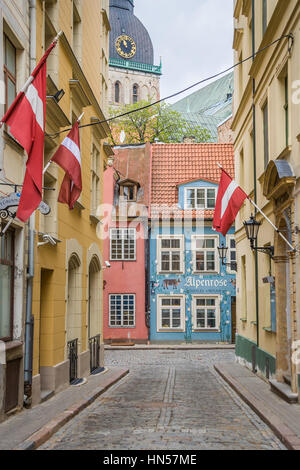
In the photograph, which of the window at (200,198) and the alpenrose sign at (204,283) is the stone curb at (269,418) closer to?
the alpenrose sign at (204,283)

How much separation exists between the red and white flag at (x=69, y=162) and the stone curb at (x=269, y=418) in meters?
5.22

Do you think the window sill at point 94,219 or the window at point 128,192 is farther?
the window at point 128,192

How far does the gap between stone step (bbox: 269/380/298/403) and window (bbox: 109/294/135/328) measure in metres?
19.2

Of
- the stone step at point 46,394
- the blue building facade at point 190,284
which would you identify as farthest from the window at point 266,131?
the blue building facade at point 190,284

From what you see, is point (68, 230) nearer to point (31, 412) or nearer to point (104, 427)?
point (31, 412)

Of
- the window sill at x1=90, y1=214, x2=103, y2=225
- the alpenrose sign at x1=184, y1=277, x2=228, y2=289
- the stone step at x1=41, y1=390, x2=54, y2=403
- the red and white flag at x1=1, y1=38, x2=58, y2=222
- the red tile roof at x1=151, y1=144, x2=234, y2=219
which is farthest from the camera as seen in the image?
the red tile roof at x1=151, y1=144, x2=234, y2=219

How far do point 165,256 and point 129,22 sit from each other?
6531 centimetres

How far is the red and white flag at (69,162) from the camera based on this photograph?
11.4m

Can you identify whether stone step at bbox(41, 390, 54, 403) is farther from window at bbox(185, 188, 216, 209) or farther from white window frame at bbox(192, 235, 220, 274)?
window at bbox(185, 188, 216, 209)

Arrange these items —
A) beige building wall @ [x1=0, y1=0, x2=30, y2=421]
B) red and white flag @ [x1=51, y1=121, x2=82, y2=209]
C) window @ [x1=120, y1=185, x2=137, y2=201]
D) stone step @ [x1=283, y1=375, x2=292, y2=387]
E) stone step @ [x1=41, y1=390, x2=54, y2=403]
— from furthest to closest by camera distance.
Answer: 1. window @ [x1=120, y1=185, x2=137, y2=201]
2. stone step @ [x1=283, y1=375, x2=292, y2=387]
3. stone step @ [x1=41, y1=390, x2=54, y2=403]
4. red and white flag @ [x1=51, y1=121, x2=82, y2=209]
5. beige building wall @ [x1=0, y1=0, x2=30, y2=421]

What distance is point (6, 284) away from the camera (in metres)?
11.1

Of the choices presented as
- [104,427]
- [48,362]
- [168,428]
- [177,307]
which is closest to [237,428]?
[168,428]

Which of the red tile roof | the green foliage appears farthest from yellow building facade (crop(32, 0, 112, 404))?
the green foliage

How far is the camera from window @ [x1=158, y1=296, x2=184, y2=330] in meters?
33.1
